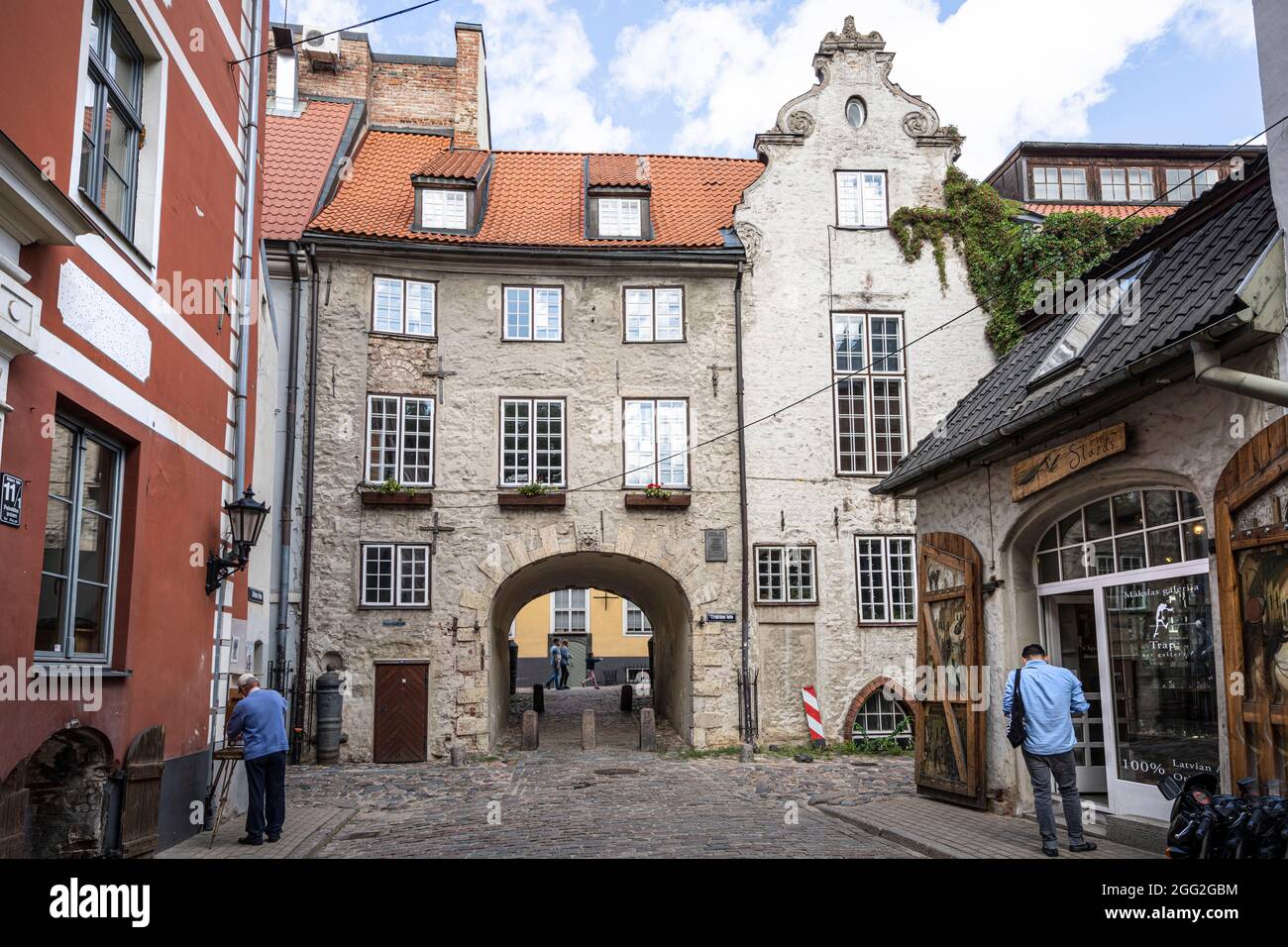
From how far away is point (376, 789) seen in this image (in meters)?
15.5

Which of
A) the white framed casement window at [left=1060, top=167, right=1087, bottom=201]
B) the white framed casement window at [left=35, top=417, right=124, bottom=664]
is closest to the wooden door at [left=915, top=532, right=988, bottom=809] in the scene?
the white framed casement window at [left=35, top=417, right=124, bottom=664]

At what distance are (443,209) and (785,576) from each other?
9.59 m

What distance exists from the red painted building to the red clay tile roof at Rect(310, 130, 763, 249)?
31.1 feet

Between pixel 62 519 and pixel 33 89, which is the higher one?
pixel 33 89

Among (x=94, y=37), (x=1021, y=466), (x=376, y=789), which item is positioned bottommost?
(x=376, y=789)

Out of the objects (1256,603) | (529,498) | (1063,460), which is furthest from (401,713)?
(1256,603)

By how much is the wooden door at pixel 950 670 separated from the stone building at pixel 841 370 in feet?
23.6

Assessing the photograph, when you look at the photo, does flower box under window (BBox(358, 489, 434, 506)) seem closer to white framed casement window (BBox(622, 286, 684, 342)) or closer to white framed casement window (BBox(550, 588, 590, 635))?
white framed casement window (BBox(622, 286, 684, 342))

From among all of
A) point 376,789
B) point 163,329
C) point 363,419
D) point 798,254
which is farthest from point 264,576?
point 798,254

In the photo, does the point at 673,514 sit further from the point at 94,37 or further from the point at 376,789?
the point at 94,37

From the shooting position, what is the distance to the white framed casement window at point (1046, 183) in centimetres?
2655

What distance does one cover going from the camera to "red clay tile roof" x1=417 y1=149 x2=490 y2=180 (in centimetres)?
A: 2172

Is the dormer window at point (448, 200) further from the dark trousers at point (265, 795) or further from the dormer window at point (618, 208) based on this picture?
the dark trousers at point (265, 795)
